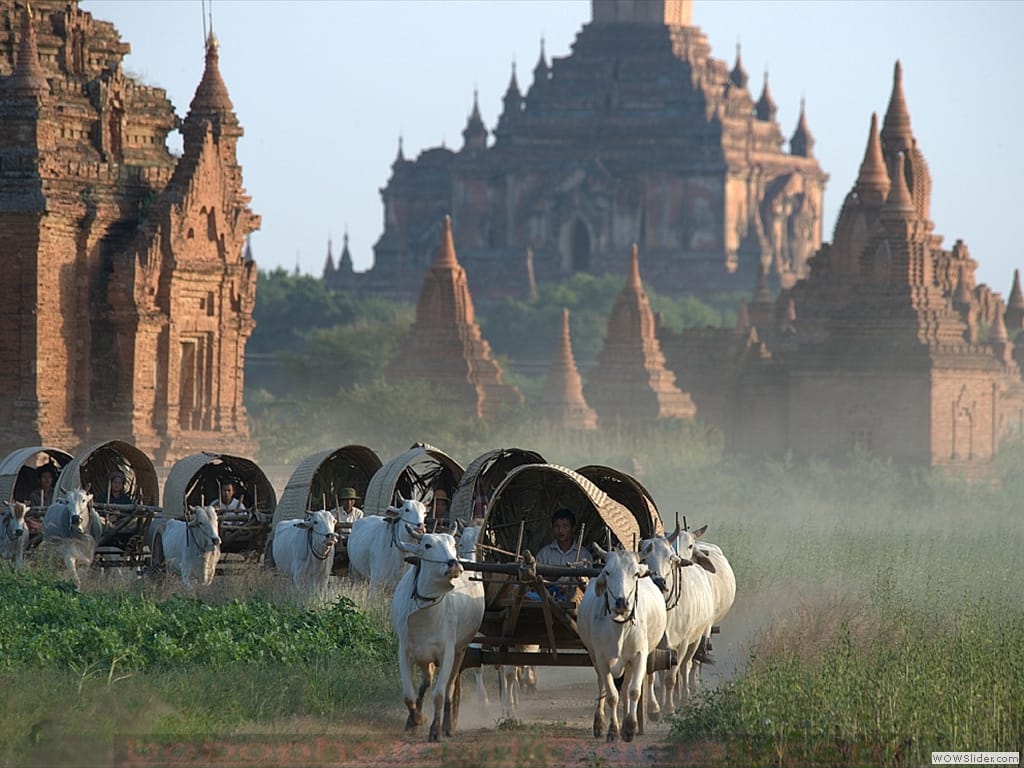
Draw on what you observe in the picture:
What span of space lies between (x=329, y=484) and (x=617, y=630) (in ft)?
29.3

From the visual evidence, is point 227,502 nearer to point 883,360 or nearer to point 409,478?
point 409,478

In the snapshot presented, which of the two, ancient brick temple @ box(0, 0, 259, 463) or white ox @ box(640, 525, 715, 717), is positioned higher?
ancient brick temple @ box(0, 0, 259, 463)

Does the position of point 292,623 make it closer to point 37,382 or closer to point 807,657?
point 807,657

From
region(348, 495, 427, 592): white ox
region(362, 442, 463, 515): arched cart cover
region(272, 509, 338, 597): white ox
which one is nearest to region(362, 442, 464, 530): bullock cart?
region(362, 442, 463, 515): arched cart cover

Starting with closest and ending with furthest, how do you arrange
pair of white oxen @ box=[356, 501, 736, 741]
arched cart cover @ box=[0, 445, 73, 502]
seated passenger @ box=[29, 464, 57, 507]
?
pair of white oxen @ box=[356, 501, 736, 741], arched cart cover @ box=[0, 445, 73, 502], seated passenger @ box=[29, 464, 57, 507]

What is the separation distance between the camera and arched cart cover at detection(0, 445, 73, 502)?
21.0 m

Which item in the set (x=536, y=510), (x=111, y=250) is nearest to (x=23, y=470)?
(x=111, y=250)

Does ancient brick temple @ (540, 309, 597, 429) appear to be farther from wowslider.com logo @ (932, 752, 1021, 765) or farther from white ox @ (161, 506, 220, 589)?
wowslider.com logo @ (932, 752, 1021, 765)

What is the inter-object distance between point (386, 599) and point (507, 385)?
35.0 metres

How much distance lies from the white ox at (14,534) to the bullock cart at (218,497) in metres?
1.12

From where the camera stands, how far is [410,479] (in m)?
20.1

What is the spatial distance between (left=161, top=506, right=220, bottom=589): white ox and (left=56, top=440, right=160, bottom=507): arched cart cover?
8.02 feet

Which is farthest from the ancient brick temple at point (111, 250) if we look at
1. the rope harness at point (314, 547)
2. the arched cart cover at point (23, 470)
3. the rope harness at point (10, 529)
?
the rope harness at point (314, 547)

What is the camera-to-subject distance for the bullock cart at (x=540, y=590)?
44.2 ft
